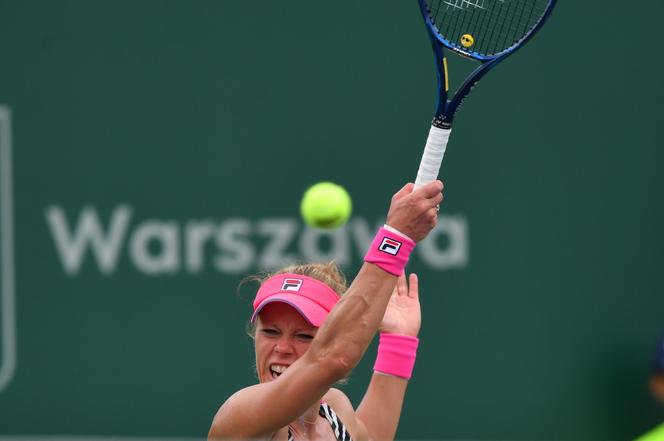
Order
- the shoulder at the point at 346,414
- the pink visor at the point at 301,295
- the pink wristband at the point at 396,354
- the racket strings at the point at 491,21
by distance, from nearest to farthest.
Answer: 1. the pink visor at the point at 301,295
2. the shoulder at the point at 346,414
3. the pink wristband at the point at 396,354
4. the racket strings at the point at 491,21

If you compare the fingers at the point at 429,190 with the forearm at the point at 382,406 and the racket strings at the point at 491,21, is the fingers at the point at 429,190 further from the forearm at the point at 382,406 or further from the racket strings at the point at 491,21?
the racket strings at the point at 491,21

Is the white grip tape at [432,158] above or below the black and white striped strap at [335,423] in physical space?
above

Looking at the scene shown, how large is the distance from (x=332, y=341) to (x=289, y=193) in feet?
8.92

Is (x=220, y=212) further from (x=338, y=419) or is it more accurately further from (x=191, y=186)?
(x=338, y=419)

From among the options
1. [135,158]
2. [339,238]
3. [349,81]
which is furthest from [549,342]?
[135,158]

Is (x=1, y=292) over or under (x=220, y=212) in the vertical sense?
under

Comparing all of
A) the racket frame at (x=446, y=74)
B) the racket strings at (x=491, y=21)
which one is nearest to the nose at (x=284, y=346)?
the racket frame at (x=446, y=74)

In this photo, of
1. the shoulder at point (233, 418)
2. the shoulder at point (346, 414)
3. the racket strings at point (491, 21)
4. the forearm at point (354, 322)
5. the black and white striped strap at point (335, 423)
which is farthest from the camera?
the racket strings at point (491, 21)

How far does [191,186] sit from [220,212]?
162mm

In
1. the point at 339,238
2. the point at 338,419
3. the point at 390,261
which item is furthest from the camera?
the point at 339,238

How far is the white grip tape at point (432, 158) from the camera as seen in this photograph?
2.53 metres

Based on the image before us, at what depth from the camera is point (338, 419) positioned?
303 centimetres

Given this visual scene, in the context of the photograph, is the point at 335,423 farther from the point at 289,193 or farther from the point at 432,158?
the point at 289,193

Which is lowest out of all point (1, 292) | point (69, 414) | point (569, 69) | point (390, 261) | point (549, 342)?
point (69, 414)
